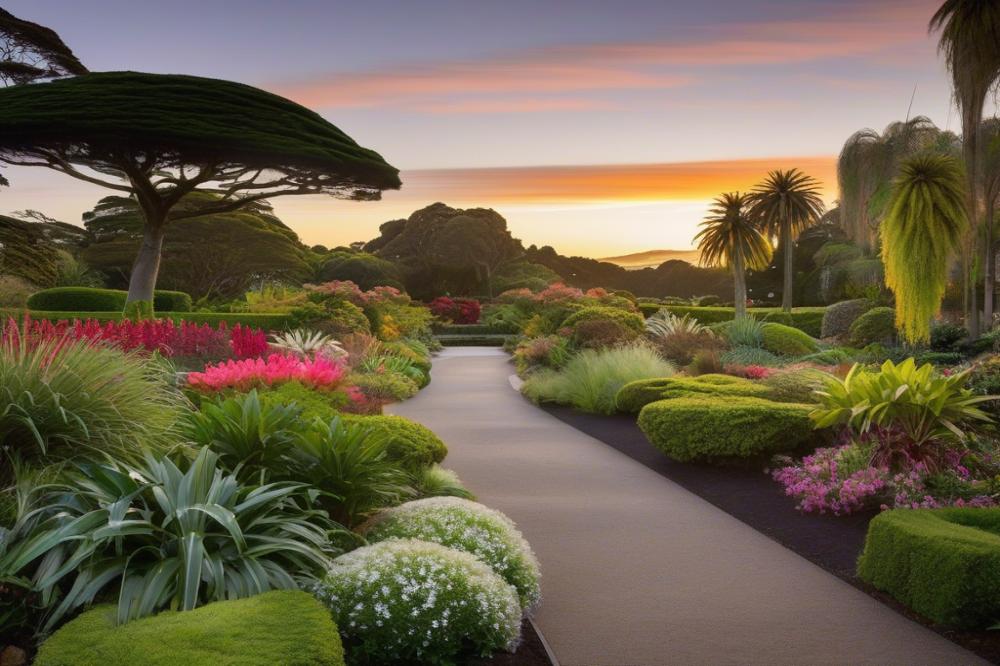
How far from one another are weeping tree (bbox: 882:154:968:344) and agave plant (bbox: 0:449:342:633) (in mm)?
14546

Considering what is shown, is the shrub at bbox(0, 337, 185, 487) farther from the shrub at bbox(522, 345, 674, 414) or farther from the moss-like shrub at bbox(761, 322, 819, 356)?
the moss-like shrub at bbox(761, 322, 819, 356)

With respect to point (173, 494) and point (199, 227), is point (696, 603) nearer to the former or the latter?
point (173, 494)

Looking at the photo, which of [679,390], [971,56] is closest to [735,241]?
[971,56]

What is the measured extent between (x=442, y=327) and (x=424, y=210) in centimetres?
2717

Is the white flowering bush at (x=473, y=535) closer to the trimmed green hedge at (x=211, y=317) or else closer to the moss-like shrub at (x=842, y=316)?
the trimmed green hedge at (x=211, y=317)

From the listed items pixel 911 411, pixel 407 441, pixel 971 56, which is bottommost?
pixel 407 441

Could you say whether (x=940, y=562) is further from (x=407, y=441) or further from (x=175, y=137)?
(x=175, y=137)

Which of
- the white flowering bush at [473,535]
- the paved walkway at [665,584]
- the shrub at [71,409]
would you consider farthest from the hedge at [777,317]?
the shrub at [71,409]

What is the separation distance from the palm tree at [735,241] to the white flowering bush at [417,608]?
25575mm

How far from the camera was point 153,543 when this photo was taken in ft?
13.6

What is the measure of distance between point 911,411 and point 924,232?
1014 centimetres

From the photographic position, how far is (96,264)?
4356cm

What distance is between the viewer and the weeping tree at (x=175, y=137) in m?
21.8

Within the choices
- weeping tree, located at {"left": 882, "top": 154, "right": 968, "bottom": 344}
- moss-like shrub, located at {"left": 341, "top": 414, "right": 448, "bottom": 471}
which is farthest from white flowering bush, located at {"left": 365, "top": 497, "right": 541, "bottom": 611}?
weeping tree, located at {"left": 882, "top": 154, "right": 968, "bottom": 344}
